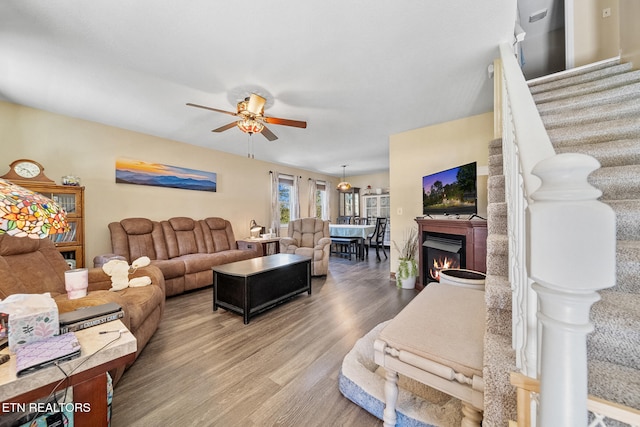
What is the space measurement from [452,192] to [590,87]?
1412mm

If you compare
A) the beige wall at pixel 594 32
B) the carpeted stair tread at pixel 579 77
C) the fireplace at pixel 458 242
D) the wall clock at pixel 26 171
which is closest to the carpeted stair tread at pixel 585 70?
the carpeted stair tread at pixel 579 77

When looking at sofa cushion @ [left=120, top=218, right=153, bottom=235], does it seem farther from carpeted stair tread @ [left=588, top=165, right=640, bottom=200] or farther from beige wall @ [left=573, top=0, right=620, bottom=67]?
beige wall @ [left=573, top=0, right=620, bottom=67]

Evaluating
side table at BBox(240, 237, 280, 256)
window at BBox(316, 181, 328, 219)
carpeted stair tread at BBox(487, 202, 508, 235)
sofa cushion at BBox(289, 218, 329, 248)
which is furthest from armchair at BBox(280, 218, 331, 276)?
carpeted stair tread at BBox(487, 202, 508, 235)

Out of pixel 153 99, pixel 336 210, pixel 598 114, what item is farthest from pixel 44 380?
pixel 336 210

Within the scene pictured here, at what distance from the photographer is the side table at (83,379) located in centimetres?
76

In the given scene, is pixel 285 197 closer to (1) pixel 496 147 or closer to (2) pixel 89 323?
(1) pixel 496 147

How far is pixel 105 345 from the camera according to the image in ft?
3.06

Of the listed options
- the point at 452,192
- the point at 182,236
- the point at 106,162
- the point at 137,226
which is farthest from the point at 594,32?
the point at 106,162

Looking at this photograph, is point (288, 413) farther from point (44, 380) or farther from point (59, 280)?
point (59, 280)

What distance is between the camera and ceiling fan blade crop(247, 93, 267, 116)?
2.39 metres

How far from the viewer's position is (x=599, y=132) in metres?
1.51

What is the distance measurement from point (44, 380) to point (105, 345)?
0.17 m

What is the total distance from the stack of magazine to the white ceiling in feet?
6.07

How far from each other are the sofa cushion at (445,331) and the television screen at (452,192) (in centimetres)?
157
